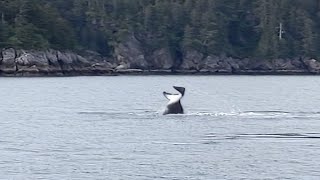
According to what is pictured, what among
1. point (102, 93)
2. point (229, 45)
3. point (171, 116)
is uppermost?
point (171, 116)

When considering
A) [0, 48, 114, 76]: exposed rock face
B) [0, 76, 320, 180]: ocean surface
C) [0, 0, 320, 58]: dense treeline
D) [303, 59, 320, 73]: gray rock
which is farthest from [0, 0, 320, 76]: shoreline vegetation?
[0, 76, 320, 180]: ocean surface

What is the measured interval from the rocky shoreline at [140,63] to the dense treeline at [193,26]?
5.40 feet

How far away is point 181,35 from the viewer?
189 metres

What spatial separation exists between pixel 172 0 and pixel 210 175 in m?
161

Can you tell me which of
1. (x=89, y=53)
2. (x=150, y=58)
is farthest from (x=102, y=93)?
(x=150, y=58)

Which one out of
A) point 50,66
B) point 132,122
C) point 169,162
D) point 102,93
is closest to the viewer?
point 169,162

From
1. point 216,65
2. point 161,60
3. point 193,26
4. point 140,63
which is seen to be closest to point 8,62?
point 140,63

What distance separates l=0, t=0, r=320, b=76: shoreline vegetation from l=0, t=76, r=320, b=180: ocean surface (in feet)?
294

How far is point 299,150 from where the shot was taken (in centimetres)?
4228

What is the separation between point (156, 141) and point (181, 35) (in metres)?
144

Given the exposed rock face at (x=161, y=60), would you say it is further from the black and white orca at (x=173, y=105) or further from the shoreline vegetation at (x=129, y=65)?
the black and white orca at (x=173, y=105)

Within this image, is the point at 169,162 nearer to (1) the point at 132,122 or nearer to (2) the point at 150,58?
(1) the point at 132,122

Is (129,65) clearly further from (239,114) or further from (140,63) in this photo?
(239,114)

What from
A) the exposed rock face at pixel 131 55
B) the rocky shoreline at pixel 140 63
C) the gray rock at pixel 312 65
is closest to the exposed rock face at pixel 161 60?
the rocky shoreline at pixel 140 63
